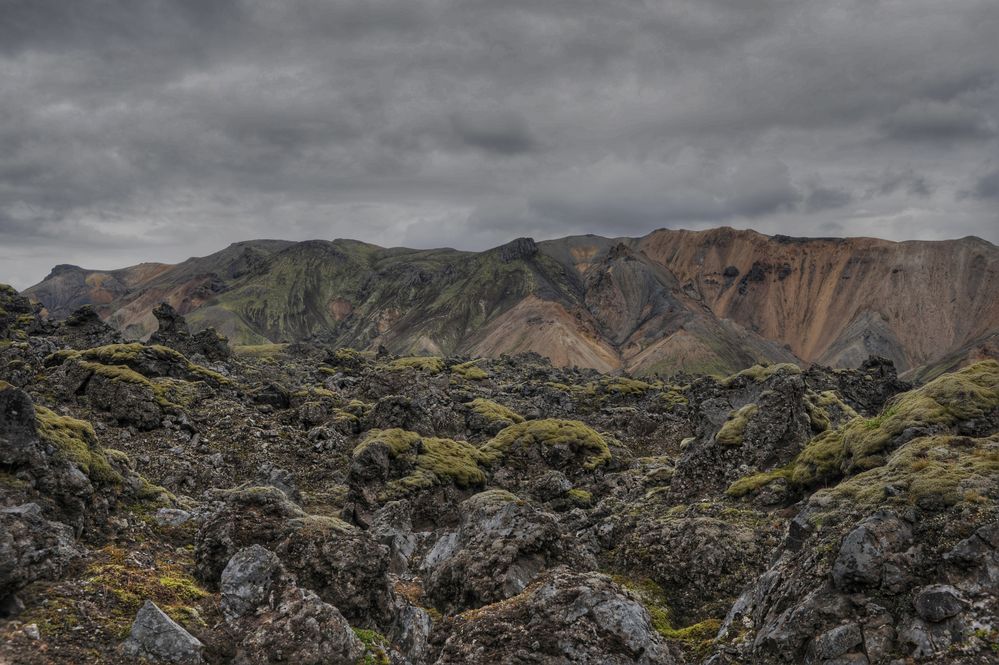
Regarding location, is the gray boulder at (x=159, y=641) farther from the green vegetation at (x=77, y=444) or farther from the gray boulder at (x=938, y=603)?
the gray boulder at (x=938, y=603)

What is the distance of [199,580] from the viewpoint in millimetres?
17859

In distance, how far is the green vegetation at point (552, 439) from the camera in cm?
4822

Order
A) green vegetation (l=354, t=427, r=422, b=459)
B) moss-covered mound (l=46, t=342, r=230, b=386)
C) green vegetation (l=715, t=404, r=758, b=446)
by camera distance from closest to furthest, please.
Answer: green vegetation (l=715, t=404, r=758, b=446), green vegetation (l=354, t=427, r=422, b=459), moss-covered mound (l=46, t=342, r=230, b=386)

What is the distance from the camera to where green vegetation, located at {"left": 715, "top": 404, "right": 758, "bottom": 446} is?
37.2 meters

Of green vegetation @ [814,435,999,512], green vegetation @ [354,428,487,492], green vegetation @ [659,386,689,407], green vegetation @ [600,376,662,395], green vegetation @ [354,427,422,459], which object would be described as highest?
green vegetation @ [814,435,999,512]

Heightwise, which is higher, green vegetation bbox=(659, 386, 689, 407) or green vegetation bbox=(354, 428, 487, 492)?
green vegetation bbox=(354, 428, 487, 492)

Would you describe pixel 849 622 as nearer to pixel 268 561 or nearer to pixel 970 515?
pixel 970 515

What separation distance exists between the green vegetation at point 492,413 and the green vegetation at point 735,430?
2759 cm

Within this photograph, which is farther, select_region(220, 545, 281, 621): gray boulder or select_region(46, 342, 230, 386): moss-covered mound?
select_region(46, 342, 230, 386): moss-covered mound

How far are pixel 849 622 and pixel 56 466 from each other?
74.0 feet

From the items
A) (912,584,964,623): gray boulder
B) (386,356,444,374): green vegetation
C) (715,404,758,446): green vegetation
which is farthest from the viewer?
(386,356,444,374): green vegetation

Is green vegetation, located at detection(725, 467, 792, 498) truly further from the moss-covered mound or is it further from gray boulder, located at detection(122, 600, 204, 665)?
the moss-covered mound

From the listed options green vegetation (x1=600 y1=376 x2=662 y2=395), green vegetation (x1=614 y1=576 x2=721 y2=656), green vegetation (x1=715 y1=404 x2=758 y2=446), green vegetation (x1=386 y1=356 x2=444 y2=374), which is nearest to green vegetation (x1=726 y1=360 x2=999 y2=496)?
green vegetation (x1=715 y1=404 x2=758 y2=446)

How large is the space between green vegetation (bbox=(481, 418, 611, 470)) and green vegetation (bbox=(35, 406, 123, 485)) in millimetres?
28284
